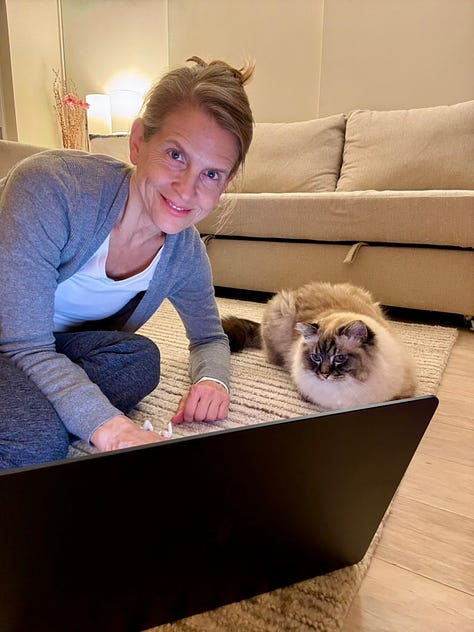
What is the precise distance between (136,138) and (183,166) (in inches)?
5.9

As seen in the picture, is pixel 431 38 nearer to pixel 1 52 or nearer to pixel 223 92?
pixel 223 92

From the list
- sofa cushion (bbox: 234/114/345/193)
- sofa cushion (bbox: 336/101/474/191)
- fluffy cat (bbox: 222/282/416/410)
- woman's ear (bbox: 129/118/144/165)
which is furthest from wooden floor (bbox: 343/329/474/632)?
sofa cushion (bbox: 234/114/345/193)

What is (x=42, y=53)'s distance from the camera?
143 inches

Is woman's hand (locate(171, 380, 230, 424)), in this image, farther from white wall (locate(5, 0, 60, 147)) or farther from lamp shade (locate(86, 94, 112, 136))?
white wall (locate(5, 0, 60, 147))

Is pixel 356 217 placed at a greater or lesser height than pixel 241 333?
greater

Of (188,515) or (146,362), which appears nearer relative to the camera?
(188,515)

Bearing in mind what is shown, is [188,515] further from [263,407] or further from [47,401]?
[263,407]

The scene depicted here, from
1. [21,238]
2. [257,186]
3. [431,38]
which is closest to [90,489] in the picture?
[21,238]

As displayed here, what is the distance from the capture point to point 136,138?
0.85 meters

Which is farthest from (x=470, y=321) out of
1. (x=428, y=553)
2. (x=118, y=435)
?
(x=118, y=435)

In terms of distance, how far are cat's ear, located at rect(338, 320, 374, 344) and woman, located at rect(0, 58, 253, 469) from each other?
336 millimetres

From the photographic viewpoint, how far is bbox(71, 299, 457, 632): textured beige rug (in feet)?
1.76

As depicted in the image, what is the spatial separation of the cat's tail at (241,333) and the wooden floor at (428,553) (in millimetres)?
698

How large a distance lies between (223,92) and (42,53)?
3.72 m
